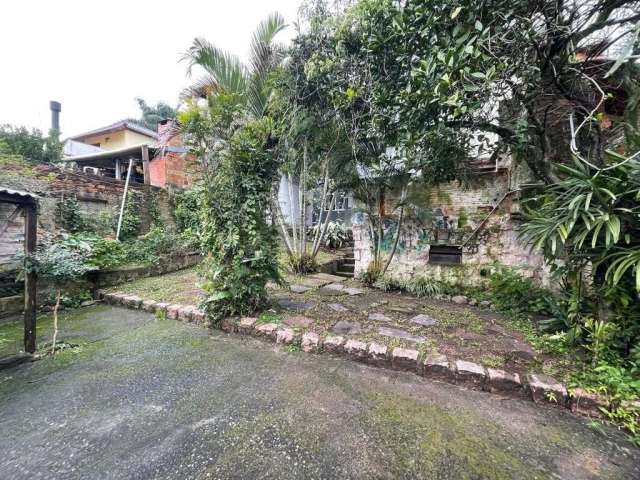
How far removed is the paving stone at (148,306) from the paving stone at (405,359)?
3.33 m

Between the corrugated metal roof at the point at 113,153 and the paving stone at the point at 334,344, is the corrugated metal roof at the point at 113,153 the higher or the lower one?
the higher one

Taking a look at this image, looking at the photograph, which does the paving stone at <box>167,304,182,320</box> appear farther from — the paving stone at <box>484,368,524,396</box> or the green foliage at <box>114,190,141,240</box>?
the green foliage at <box>114,190,141,240</box>

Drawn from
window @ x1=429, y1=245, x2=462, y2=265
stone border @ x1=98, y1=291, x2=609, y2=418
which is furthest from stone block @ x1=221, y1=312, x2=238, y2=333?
window @ x1=429, y1=245, x2=462, y2=265

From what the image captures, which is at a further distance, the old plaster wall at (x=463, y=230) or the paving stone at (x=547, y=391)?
the old plaster wall at (x=463, y=230)

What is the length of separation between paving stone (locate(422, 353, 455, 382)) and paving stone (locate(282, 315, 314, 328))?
127 cm

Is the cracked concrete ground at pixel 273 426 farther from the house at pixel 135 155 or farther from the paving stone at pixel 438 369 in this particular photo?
the house at pixel 135 155

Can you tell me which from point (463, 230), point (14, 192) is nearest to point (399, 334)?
point (463, 230)

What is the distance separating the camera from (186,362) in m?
2.34

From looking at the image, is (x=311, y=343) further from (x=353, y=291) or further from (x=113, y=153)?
(x=113, y=153)

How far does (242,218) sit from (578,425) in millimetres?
3154

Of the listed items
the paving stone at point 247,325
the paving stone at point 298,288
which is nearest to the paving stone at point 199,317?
the paving stone at point 247,325

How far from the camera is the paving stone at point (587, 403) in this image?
1.69 meters

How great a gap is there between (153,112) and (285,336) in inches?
930

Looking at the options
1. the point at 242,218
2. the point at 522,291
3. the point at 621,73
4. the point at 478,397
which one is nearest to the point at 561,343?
the point at 478,397
